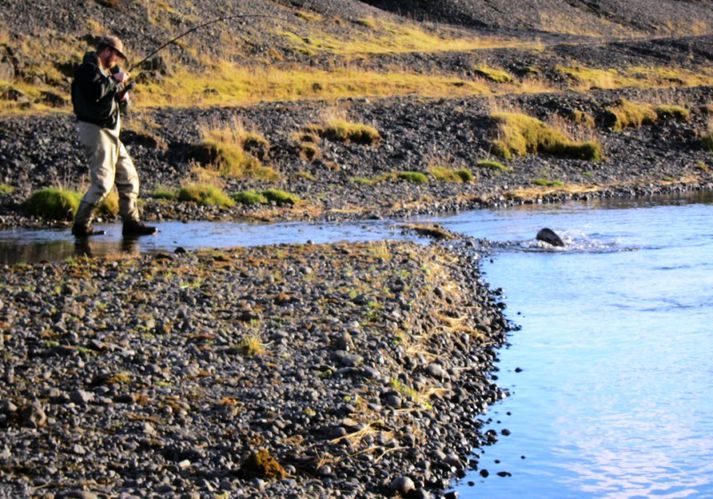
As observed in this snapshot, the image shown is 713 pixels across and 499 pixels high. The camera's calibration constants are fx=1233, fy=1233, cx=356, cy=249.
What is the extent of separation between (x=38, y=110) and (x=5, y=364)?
19.1 metres

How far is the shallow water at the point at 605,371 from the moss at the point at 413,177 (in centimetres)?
565

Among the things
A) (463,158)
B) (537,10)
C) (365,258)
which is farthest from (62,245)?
(537,10)

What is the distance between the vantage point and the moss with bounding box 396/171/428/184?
24.8m

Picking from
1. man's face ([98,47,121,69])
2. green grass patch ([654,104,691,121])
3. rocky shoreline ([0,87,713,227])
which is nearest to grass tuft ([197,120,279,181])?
rocky shoreline ([0,87,713,227])

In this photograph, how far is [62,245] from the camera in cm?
1527

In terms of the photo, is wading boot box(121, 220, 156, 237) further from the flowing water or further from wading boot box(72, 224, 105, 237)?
wading boot box(72, 224, 105, 237)

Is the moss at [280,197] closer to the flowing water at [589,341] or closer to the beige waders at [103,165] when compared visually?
the flowing water at [589,341]

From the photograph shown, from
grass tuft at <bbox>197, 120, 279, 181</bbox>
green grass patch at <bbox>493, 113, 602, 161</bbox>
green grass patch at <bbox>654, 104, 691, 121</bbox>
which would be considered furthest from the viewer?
green grass patch at <bbox>654, 104, 691, 121</bbox>

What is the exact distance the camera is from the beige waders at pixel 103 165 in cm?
1419

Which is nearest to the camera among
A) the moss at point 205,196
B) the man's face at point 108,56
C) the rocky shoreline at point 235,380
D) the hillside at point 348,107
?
the rocky shoreline at point 235,380

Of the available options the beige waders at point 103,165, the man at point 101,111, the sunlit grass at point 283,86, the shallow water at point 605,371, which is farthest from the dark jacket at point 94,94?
the sunlit grass at point 283,86

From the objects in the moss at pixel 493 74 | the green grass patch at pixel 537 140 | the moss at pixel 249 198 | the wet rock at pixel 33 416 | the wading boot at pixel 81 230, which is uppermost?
the moss at pixel 493 74

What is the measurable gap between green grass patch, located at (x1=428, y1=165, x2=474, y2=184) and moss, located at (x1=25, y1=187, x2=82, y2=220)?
9.20m

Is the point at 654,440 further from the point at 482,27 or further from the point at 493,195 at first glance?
the point at 482,27
